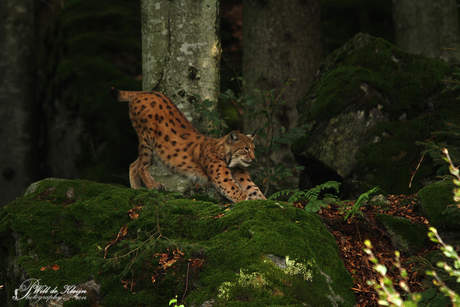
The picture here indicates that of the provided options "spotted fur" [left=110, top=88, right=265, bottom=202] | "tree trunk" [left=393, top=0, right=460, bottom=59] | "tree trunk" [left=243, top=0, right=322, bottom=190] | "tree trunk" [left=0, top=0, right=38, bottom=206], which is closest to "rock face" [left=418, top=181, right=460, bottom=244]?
"spotted fur" [left=110, top=88, right=265, bottom=202]

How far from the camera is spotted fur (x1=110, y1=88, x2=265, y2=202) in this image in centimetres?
670

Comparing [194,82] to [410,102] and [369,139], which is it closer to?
[369,139]

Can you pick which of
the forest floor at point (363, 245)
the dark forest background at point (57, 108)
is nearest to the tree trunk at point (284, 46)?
the dark forest background at point (57, 108)

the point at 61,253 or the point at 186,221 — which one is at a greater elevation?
the point at 186,221

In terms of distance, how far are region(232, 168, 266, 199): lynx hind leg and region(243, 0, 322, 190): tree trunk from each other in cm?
348

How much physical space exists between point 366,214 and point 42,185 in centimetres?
347

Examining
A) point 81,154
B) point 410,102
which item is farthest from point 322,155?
point 81,154

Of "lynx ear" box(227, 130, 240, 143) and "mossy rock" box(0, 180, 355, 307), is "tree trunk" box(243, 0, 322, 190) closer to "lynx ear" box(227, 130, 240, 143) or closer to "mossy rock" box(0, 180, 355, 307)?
"lynx ear" box(227, 130, 240, 143)

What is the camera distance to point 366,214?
4.72 meters

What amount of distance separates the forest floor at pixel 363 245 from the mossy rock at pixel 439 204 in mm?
110

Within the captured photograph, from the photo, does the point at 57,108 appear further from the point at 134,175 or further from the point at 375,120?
the point at 375,120

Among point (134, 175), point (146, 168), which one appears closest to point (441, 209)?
point (146, 168)

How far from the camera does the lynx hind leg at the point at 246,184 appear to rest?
6648 mm
